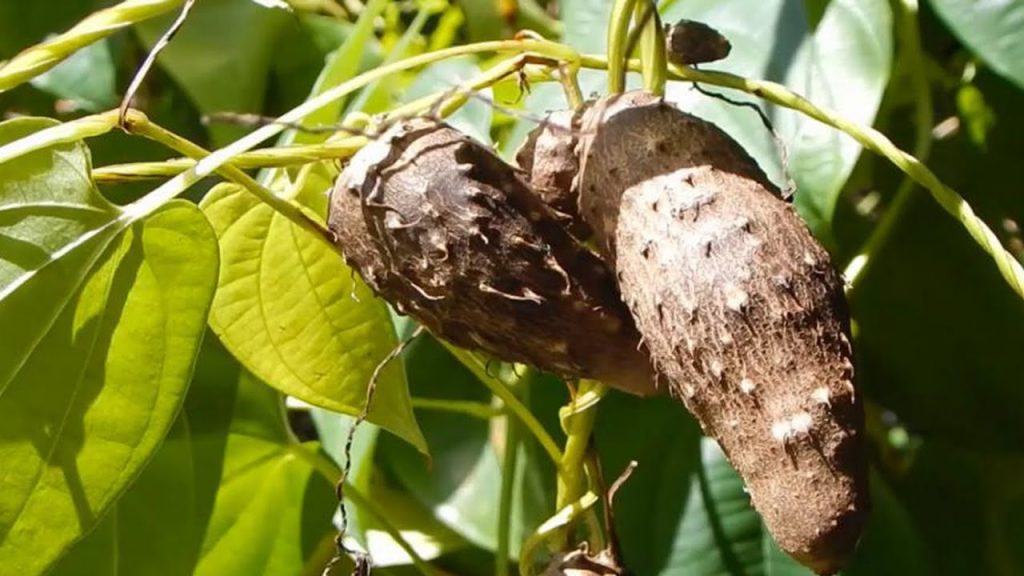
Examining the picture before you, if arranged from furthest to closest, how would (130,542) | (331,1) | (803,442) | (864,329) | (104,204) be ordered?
(331,1) < (864,329) < (130,542) < (104,204) < (803,442)

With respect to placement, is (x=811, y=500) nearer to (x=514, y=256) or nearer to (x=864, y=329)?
(x=514, y=256)

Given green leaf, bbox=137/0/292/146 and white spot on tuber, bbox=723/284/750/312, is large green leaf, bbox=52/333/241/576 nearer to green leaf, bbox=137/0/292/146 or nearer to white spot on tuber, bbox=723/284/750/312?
green leaf, bbox=137/0/292/146

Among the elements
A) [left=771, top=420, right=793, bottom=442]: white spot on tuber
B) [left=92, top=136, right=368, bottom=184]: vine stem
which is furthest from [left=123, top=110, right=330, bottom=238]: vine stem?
[left=771, top=420, right=793, bottom=442]: white spot on tuber

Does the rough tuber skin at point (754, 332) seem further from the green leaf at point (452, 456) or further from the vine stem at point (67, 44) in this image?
the green leaf at point (452, 456)

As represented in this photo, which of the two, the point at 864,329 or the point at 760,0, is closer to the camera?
the point at 760,0

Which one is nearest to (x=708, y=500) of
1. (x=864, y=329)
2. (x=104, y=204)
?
(x=864, y=329)
